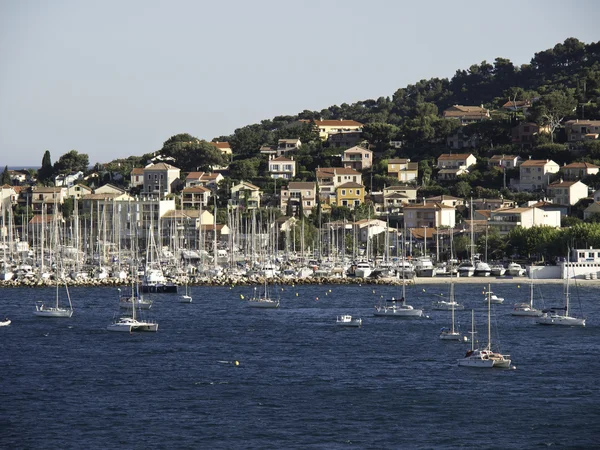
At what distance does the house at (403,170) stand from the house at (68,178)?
31.3 meters

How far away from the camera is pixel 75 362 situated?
148ft

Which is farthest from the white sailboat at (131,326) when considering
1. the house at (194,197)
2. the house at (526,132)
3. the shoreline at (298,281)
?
the house at (526,132)

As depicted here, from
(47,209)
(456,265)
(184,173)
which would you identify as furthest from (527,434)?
(184,173)

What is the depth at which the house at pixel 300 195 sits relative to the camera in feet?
348

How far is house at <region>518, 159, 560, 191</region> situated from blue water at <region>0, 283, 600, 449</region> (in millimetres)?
46725

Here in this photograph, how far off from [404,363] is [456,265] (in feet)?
131

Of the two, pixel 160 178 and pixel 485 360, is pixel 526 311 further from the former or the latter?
pixel 160 178

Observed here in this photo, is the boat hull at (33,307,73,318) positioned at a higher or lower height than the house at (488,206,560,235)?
lower

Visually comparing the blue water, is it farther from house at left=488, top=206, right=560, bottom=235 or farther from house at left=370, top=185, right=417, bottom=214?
house at left=370, top=185, right=417, bottom=214

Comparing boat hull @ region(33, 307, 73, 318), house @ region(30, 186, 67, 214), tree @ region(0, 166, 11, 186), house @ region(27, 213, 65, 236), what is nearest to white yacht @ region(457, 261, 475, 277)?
boat hull @ region(33, 307, 73, 318)

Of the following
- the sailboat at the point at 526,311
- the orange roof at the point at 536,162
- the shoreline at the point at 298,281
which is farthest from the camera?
the orange roof at the point at 536,162

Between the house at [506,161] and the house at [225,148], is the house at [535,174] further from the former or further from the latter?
the house at [225,148]

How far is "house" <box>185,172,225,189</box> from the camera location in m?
112

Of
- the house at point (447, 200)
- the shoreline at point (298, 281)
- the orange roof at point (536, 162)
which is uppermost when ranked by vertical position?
the orange roof at point (536, 162)
